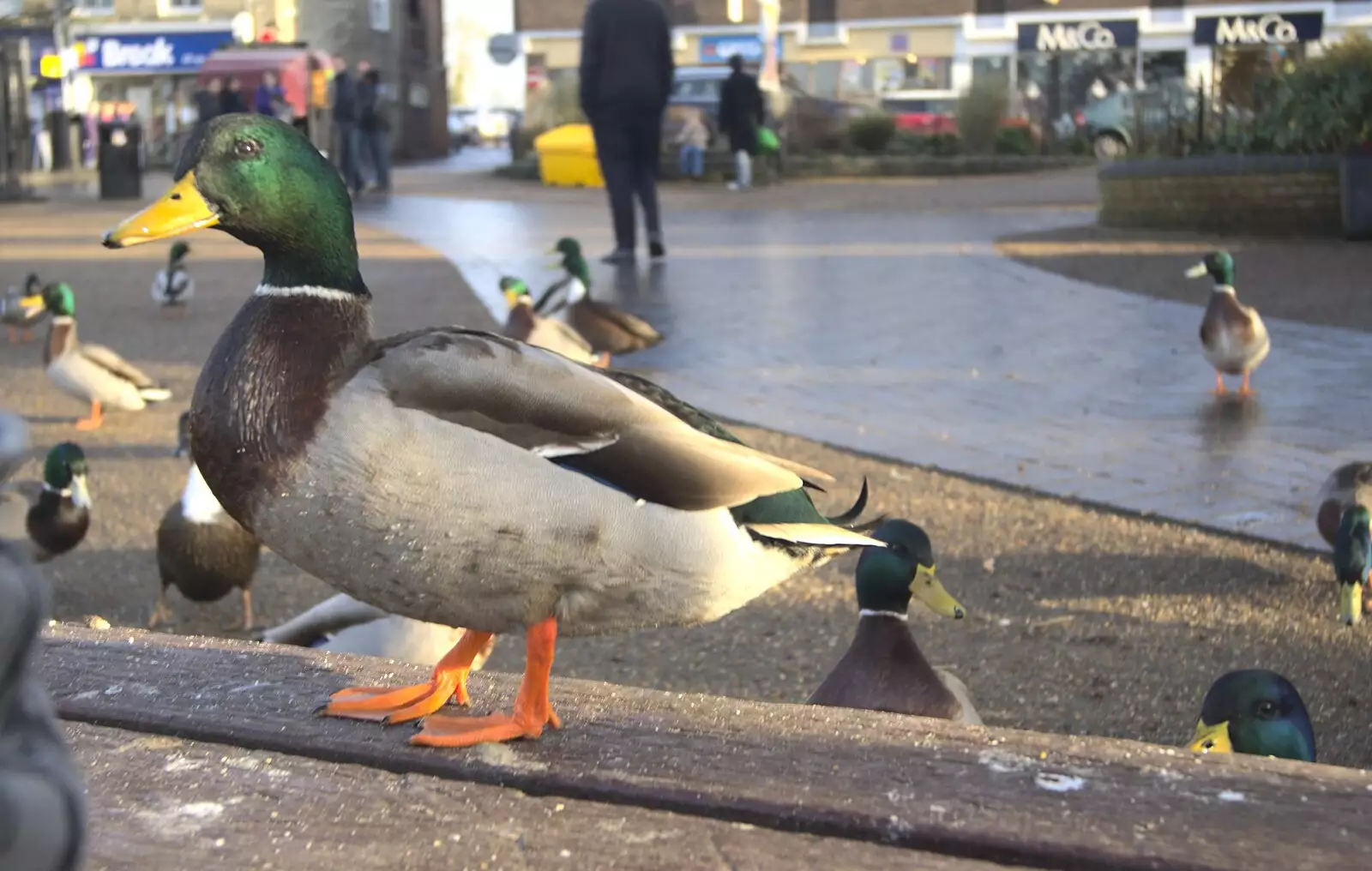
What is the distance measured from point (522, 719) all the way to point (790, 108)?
29688 millimetres

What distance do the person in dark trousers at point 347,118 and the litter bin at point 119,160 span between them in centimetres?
297

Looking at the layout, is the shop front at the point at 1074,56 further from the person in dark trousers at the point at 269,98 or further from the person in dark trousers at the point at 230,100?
the person in dark trousers at the point at 230,100

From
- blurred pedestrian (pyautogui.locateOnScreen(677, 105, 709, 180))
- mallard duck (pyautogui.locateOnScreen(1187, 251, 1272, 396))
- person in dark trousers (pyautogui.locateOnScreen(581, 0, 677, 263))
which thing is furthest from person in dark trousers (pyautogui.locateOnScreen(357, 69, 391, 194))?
mallard duck (pyautogui.locateOnScreen(1187, 251, 1272, 396))

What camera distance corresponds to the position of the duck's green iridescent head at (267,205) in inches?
77.5

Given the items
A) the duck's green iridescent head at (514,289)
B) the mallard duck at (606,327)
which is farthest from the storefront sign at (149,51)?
the mallard duck at (606,327)

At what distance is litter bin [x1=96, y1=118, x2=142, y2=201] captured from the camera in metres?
23.7

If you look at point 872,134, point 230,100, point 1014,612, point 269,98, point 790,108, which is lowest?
point 1014,612

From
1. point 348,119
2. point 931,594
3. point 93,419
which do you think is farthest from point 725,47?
point 931,594

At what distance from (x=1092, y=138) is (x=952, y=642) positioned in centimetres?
2995

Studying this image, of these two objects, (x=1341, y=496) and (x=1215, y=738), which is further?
(x=1341, y=496)

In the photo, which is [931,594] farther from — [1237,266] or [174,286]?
[1237,266]

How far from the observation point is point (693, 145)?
2653cm

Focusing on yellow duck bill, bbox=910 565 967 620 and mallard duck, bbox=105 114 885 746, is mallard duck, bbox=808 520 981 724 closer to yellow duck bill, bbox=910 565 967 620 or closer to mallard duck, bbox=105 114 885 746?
yellow duck bill, bbox=910 565 967 620

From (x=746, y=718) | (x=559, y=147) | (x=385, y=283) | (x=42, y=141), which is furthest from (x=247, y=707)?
(x=42, y=141)
